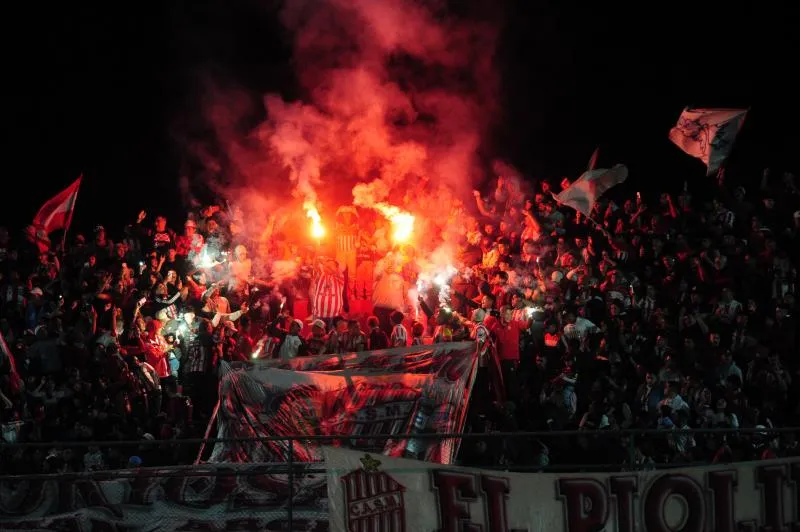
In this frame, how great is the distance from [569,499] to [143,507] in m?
3.66

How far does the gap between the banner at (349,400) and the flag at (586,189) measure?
21.3ft

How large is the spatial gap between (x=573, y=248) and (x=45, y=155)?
14.3 m

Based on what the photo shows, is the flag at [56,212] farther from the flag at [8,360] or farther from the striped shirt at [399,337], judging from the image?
the striped shirt at [399,337]

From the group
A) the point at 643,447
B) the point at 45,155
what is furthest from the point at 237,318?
the point at 45,155

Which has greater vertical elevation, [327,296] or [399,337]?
[327,296]

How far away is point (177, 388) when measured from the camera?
14469mm

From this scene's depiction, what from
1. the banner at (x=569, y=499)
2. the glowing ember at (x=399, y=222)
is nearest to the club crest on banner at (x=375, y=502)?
the banner at (x=569, y=499)

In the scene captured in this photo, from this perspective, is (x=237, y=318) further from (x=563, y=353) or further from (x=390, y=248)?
(x=563, y=353)

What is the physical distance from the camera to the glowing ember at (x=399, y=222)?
1981 cm

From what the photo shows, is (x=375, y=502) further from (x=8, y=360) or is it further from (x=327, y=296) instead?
(x=327, y=296)

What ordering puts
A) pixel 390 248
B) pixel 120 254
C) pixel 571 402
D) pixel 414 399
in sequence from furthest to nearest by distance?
pixel 390 248
pixel 120 254
pixel 571 402
pixel 414 399

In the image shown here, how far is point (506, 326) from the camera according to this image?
14.8 metres

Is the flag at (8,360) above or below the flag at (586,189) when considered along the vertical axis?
below

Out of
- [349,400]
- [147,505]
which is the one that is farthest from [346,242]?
[147,505]
